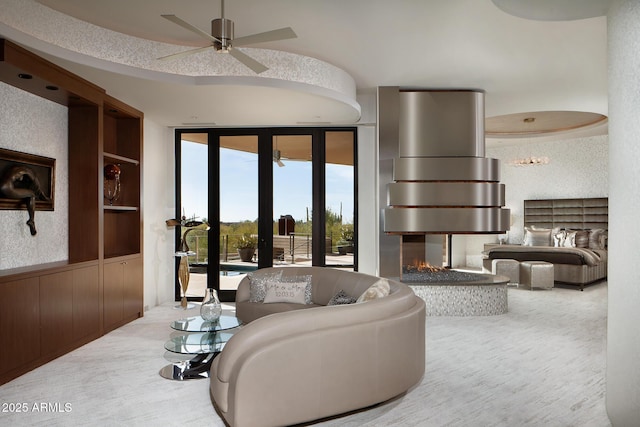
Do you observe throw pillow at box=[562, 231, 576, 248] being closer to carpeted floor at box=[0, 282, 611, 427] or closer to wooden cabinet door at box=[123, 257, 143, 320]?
carpeted floor at box=[0, 282, 611, 427]

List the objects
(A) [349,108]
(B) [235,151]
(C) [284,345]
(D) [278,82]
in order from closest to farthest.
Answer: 1. (C) [284,345]
2. (D) [278,82]
3. (A) [349,108]
4. (B) [235,151]

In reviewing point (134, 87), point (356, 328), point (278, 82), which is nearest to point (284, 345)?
point (356, 328)

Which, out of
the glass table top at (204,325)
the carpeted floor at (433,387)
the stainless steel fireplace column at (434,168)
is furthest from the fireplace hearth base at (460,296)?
A: the glass table top at (204,325)

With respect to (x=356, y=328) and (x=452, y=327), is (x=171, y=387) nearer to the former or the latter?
(x=356, y=328)

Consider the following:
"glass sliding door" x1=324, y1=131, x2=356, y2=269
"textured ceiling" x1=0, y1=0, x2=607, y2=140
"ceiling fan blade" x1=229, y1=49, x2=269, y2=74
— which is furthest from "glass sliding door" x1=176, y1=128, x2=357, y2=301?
"ceiling fan blade" x1=229, y1=49, x2=269, y2=74

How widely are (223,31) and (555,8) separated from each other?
2047 millimetres

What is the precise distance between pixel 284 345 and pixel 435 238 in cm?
405

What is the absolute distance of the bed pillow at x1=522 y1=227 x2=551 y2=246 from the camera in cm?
926

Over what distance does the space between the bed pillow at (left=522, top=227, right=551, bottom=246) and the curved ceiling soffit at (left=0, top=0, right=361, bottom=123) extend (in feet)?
18.5

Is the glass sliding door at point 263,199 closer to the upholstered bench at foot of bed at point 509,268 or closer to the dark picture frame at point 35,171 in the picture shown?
the dark picture frame at point 35,171

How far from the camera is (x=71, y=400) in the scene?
10.5ft

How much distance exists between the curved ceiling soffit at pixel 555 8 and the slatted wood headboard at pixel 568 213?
704 centimetres

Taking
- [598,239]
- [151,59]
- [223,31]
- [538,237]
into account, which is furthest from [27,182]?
[598,239]

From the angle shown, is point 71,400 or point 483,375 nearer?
point 71,400
